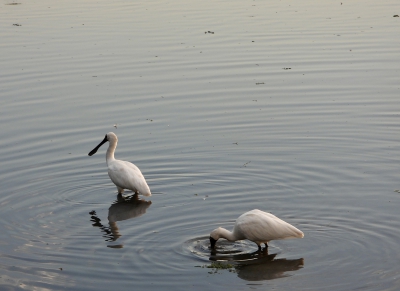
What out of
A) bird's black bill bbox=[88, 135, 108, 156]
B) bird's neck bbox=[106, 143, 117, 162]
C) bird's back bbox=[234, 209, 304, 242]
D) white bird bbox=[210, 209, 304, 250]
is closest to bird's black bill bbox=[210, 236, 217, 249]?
white bird bbox=[210, 209, 304, 250]

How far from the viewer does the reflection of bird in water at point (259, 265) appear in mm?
9531

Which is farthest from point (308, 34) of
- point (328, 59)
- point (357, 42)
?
point (328, 59)

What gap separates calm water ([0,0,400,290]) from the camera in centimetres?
986

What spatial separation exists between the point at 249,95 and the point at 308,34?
7430 millimetres

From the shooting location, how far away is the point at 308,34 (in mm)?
24969

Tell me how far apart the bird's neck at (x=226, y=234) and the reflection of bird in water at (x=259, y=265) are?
0.24 metres

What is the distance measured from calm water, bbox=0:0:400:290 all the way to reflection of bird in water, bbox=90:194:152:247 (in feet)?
0.15

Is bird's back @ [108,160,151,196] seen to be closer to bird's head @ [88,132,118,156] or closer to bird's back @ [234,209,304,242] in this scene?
bird's head @ [88,132,118,156]

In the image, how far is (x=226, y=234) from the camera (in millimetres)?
10344

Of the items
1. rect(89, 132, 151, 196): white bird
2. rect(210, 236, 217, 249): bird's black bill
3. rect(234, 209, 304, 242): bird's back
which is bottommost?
rect(210, 236, 217, 249): bird's black bill

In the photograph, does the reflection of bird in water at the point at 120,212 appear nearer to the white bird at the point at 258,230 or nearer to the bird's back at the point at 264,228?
the white bird at the point at 258,230

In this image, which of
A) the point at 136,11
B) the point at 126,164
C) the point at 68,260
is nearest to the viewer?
the point at 68,260

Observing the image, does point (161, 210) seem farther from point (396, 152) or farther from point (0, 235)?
point (396, 152)

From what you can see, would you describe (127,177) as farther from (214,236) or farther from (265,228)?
(265,228)
